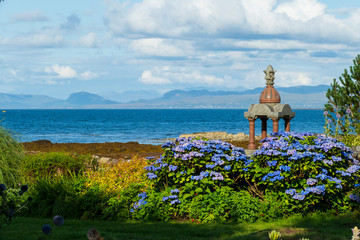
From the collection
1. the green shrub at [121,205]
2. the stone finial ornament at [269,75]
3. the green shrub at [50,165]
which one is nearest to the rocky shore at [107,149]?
the green shrub at [50,165]

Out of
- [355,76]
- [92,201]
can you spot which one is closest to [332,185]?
[92,201]

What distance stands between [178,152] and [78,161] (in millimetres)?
5247

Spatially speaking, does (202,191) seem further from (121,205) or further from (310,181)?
(310,181)

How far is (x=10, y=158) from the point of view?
1205 cm

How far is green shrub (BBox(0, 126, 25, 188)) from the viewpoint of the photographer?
11.7 meters

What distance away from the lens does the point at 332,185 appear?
30.1 ft

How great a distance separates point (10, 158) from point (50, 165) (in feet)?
5.89

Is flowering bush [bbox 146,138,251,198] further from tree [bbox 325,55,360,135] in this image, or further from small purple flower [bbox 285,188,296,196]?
tree [bbox 325,55,360,135]

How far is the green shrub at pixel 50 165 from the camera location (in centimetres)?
1338

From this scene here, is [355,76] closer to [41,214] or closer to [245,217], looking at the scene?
[245,217]

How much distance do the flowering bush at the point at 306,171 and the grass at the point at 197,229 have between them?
17.9 inches

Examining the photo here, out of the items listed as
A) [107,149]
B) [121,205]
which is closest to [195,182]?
[121,205]

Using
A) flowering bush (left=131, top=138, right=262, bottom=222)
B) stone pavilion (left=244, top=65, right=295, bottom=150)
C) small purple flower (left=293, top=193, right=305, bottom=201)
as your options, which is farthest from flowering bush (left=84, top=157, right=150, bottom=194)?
stone pavilion (left=244, top=65, right=295, bottom=150)

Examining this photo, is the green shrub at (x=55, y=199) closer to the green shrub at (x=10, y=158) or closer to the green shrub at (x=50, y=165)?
the green shrub at (x=10, y=158)
